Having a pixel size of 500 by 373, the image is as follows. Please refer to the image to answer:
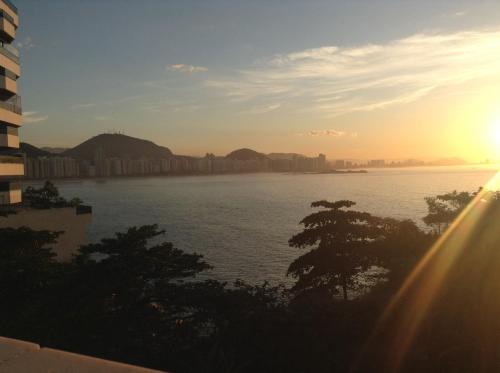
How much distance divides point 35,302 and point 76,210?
16.5 metres

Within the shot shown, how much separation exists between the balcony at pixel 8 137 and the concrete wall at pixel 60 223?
13.5 ft

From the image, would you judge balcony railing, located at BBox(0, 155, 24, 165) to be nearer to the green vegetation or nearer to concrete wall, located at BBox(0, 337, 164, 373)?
the green vegetation

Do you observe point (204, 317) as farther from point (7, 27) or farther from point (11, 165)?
point (7, 27)

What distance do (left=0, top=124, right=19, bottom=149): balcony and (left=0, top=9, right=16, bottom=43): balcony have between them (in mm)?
5494

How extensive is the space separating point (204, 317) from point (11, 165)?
63.6 feet

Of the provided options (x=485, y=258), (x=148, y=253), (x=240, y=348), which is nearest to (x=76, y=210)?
(x=148, y=253)

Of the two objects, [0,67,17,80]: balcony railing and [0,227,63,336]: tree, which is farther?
[0,67,17,80]: balcony railing

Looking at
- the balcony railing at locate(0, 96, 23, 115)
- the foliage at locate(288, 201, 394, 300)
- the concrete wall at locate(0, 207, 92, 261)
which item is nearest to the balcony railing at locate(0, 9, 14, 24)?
the balcony railing at locate(0, 96, 23, 115)

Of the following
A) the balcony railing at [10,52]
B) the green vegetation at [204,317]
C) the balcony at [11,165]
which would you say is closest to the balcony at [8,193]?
the balcony at [11,165]

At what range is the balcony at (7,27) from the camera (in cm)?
2333

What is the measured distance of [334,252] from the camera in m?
16.4

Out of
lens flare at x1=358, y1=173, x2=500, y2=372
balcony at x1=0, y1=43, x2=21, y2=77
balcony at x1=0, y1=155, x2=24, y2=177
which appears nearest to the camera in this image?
lens flare at x1=358, y1=173, x2=500, y2=372

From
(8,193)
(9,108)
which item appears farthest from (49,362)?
(9,108)

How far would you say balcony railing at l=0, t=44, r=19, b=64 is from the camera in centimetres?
2297
